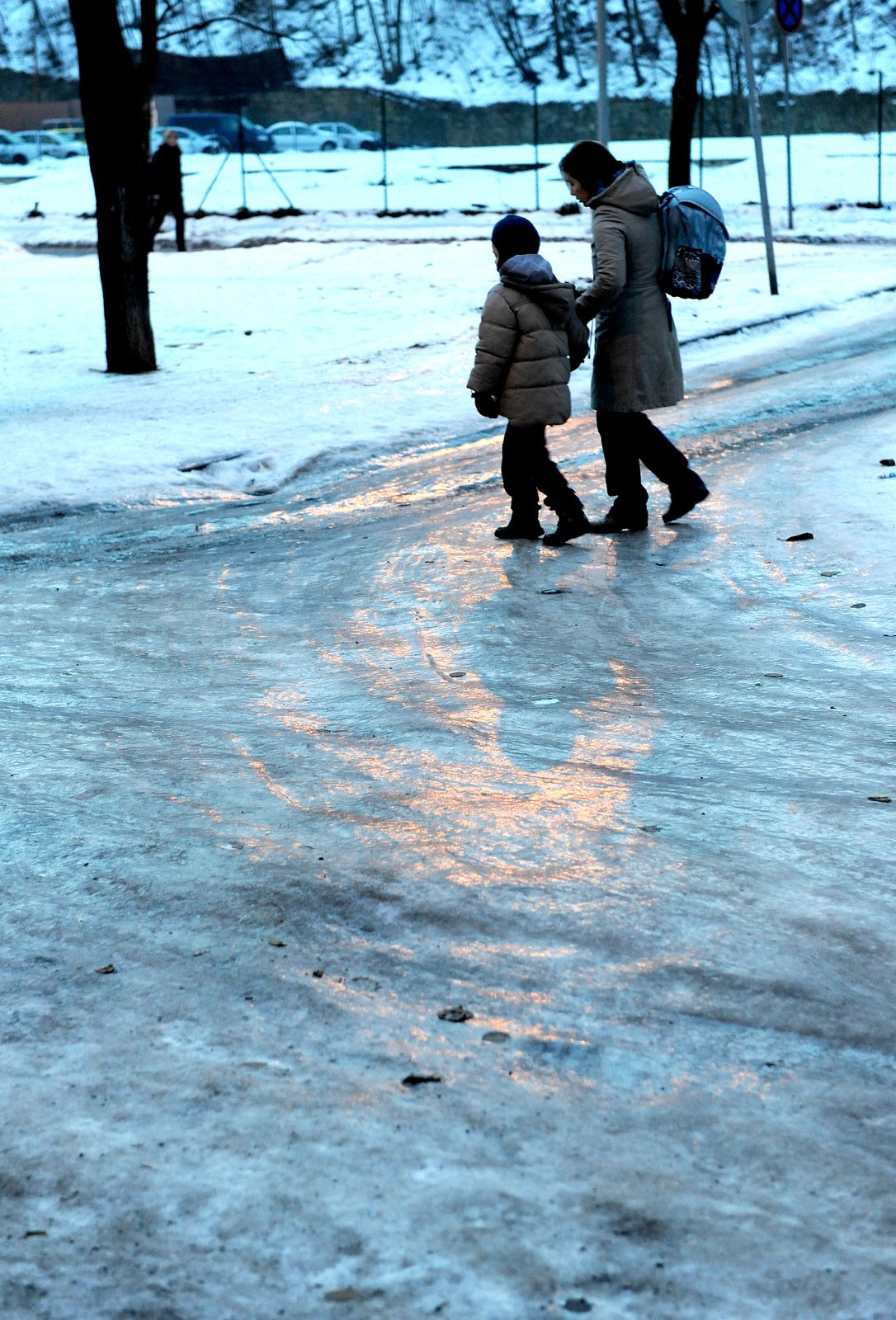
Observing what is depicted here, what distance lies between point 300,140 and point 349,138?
174 centimetres

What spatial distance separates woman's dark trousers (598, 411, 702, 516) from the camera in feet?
23.7

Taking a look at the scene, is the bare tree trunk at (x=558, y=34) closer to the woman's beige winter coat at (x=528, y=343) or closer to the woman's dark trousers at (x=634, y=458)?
the woman's dark trousers at (x=634, y=458)

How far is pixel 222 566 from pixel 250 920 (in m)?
3.85

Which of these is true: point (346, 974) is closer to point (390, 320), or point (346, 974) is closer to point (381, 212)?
point (390, 320)

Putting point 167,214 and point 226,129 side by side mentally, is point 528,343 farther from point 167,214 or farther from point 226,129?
point 226,129

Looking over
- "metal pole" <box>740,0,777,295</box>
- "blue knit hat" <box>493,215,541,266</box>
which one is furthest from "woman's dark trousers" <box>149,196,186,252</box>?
"blue knit hat" <box>493,215,541,266</box>

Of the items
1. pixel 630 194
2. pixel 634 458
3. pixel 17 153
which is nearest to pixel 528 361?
pixel 634 458

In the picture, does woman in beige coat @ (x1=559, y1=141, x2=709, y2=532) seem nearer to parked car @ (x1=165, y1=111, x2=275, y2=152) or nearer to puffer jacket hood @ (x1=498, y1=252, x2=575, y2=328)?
puffer jacket hood @ (x1=498, y1=252, x2=575, y2=328)

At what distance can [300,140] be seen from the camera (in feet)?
180

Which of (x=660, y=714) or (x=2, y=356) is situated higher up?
(x=2, y=356)

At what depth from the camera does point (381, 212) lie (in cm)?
3145

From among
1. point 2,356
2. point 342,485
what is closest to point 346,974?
point 342,485

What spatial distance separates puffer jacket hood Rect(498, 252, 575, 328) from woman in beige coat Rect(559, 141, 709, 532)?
108mm

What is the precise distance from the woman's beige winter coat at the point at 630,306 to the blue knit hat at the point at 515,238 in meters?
0.30
